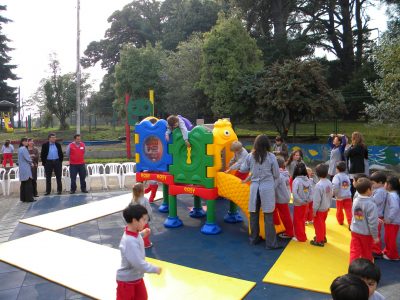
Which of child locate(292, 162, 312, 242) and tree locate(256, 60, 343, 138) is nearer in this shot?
child locate(292, 162, 312, 242)

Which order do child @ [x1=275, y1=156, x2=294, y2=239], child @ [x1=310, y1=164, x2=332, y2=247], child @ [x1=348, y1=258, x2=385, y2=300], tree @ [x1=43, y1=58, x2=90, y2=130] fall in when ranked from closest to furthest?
child @ [x1=348, y1=258, x2=385, y2=300] → child @ [x1=310, y1=164, x2=332, y2=247] → child @ [x1=275, y1=156, x2=294, y2=239] → tree @ [x1=43, y1=58, x2=90, y2=130]

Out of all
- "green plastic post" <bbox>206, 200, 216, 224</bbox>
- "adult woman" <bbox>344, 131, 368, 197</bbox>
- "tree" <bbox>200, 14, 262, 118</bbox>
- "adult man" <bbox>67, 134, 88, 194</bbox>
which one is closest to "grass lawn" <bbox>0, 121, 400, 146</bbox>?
"tree" <bbox>200, 14, 262, 118</bbox>

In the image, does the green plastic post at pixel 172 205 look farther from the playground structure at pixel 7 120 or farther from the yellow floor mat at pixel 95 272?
the playground structure at pixel 7 120

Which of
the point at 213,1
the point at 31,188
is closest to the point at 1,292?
the point at 31,188

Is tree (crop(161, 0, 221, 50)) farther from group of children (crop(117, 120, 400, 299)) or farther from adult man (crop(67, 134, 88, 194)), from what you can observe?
group of children (crop(117, 120, 400, 299))

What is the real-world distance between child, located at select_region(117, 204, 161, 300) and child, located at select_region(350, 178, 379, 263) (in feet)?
9.51

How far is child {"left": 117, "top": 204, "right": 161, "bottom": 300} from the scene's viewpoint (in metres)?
3.22

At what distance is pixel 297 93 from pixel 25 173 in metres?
11.1

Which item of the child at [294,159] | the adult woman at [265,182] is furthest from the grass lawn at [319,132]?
the adult woman at [265,182]

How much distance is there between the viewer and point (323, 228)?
6066 millimetres

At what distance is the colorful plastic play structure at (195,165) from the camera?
6.85 metres

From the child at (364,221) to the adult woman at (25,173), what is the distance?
26.6 feet

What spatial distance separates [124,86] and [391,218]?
2514 centimetres

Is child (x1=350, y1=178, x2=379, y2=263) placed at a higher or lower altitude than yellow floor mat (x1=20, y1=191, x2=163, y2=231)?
higher
